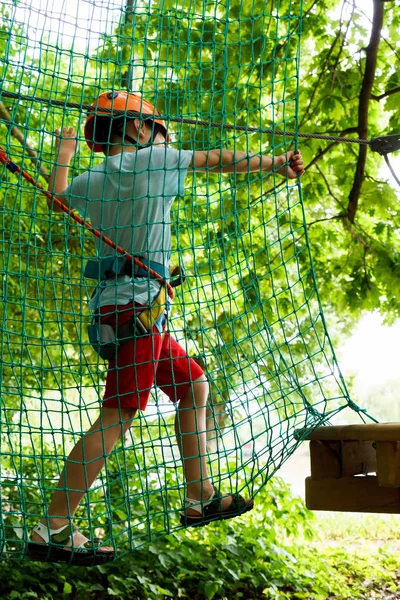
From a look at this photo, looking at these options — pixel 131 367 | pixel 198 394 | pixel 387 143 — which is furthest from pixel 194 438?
pixel 387 143

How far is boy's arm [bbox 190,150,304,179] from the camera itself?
5.91 feet

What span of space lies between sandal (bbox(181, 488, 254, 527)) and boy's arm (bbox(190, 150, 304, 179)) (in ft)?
2.67

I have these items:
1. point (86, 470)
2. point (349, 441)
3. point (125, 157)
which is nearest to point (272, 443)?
point (349, 441)

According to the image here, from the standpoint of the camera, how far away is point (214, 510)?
1798 mm

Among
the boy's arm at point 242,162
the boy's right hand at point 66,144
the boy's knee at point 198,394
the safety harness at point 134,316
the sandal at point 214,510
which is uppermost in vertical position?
the boy's right hand at point 66,144

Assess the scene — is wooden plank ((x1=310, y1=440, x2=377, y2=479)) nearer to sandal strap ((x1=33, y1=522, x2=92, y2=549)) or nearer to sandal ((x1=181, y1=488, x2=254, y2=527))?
sandal ((x1=181, y1=488, x2=254, y2=527))

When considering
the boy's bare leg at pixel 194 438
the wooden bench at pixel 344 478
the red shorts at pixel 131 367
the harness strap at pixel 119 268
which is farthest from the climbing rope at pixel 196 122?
the wooden bench at pixel 344 478

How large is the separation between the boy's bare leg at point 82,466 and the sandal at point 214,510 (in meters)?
0.27

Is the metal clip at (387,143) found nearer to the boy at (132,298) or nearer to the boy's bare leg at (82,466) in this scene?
the boy at (132,298)

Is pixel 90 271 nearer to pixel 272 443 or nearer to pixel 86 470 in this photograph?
pixel 86 470

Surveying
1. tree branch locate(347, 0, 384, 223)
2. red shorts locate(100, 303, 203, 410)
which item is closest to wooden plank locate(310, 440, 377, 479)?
red shorts locate(100, 303, 203, 410)

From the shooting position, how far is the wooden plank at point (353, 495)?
2.04 metres

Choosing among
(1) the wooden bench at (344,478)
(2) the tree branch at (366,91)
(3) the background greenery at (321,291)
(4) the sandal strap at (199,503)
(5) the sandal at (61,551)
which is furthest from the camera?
(2) the tree branch at (366,91)

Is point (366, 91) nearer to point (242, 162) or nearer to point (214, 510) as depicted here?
point (242, 162)
